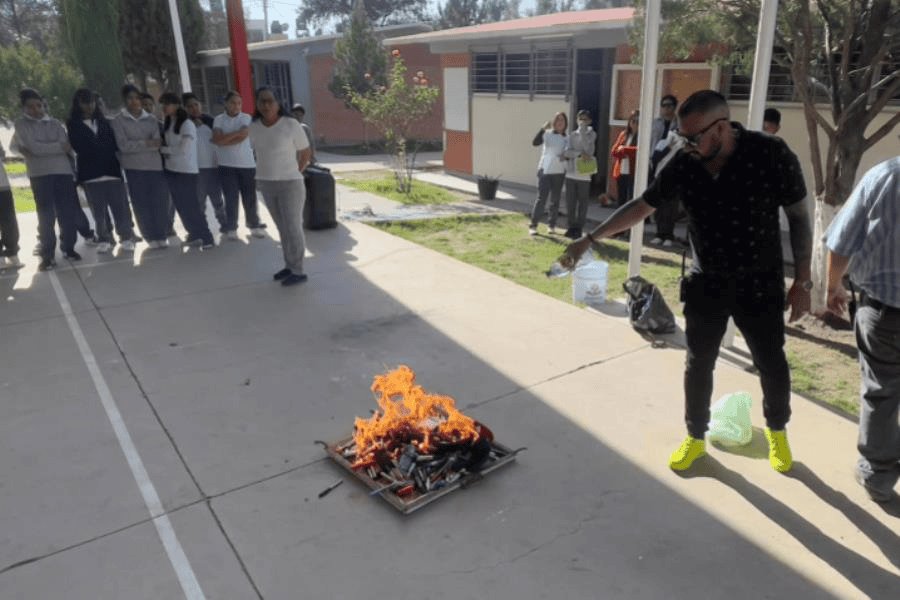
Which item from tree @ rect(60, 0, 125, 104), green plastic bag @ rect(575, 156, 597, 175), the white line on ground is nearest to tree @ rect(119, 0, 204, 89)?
tree @ rect(60, 0, 125, 104)

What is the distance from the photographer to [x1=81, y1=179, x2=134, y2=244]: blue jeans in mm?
7297

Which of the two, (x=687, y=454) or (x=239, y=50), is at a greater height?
(x=239, y=50)

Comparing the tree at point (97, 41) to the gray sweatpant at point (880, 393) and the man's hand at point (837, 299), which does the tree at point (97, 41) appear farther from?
the gray sweatpant at point (880, 393)

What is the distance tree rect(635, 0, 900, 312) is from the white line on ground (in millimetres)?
4721

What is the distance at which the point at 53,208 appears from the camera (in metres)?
7.02

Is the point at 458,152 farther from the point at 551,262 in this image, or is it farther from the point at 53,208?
the point at 53,208

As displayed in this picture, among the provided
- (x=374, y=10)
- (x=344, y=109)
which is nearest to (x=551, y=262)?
(x=344, y=109)

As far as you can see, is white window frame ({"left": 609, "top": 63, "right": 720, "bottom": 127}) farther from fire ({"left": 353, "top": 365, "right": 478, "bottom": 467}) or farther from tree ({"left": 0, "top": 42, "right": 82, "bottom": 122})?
tree ({"left": 0, "top": 42, "right": 82, "bottom": 122})

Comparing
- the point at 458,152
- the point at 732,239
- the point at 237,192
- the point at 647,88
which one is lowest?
the point at 458,152

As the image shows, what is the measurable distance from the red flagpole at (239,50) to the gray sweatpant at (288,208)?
3.20 metres

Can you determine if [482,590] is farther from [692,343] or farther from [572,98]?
[572,98]

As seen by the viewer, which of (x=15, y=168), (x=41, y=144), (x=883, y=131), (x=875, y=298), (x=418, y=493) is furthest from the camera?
(x=15, y=168)

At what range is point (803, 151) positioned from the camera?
329 inches

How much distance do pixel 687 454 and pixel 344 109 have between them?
23.8 meters
